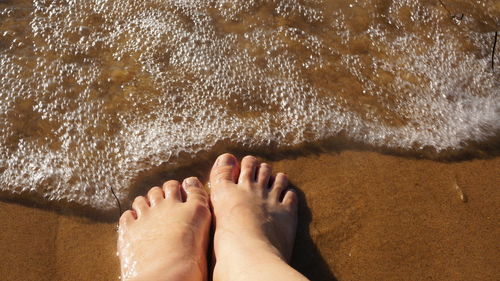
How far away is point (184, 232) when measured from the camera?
1652 millimetres

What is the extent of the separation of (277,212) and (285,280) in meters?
0.36

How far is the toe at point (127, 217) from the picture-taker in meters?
1.67

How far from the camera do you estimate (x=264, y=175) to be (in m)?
1.78

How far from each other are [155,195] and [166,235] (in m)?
0.15

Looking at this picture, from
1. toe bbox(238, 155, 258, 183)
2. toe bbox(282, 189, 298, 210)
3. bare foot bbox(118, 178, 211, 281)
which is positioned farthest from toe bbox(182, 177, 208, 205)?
toe bbox(282, 189, 298, 210)

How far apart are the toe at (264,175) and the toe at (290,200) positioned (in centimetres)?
9

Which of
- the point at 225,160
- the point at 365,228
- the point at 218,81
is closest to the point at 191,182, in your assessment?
the point at 225,160

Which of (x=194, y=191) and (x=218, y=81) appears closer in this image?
(x=194, y=191)

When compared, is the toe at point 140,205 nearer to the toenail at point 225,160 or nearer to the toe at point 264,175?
the toenail at point 225,160

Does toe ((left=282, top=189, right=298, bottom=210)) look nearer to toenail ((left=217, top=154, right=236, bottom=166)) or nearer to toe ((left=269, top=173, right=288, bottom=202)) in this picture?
toe ((left=269, top=173, right=288, bottom=202))

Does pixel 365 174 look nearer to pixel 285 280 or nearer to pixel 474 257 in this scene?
pixel 474 257

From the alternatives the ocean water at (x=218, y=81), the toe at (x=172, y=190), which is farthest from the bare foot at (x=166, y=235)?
the ocean water at (x=218, y=81)

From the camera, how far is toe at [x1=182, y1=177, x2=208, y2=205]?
5.72ft

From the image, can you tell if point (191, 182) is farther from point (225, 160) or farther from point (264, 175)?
point (264, 175)
